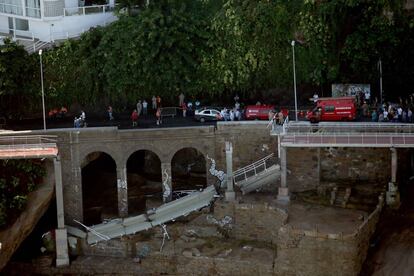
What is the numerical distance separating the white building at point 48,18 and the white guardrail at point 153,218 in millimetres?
16901

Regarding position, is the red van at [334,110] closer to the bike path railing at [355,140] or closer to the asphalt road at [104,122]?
the bike path railing at [355,140]

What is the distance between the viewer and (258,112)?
162 ft

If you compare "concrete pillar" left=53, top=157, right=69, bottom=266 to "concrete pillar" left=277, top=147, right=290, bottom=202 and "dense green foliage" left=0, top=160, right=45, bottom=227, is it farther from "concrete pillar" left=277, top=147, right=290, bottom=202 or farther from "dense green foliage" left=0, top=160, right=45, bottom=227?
"concrete pillar" left=277, top=147, right=290, bottom=202

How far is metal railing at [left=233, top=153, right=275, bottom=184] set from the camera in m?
46.9

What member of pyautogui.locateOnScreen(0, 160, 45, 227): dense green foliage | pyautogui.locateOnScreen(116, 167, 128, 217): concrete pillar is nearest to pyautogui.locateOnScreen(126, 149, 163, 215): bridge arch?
pyautogui.locateOnScreen(116, 167, 128, 217): concrete pillar

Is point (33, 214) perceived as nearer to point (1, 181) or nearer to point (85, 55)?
point (1, 181)

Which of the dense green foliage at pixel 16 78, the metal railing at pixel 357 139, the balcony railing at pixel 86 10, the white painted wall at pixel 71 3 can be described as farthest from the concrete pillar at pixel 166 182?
the white painted wall at pixel 71 3

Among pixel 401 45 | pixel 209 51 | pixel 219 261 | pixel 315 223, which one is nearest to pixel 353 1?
pixel 401 45

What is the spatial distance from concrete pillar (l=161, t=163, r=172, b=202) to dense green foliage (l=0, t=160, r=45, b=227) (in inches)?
299

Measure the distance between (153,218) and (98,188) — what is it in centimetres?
724

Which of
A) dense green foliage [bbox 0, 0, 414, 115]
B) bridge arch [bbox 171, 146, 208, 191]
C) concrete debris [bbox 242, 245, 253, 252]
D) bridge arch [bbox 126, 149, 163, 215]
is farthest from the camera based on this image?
bridge arch [bbox 171, 146, 208, 191]

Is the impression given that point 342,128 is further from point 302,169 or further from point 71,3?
point 71,3

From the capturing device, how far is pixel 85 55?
54.1 m

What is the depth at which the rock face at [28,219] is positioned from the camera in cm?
4241
